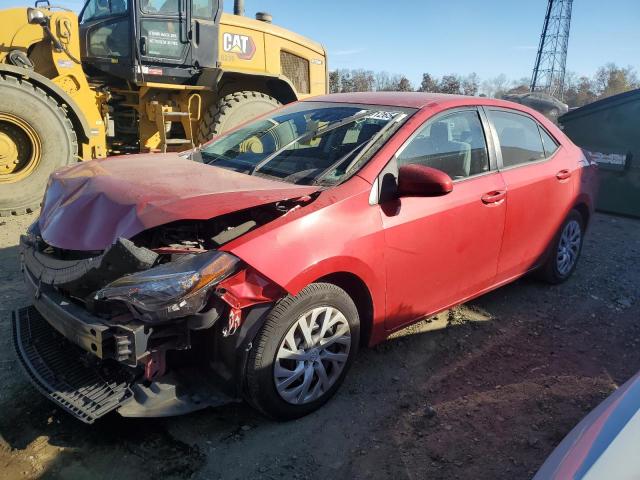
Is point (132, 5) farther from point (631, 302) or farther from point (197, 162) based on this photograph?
point (631, 302)

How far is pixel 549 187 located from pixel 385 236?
1959 mm

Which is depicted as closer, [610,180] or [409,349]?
[409,349]

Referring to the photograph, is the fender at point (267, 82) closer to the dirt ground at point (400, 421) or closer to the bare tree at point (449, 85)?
the dirt ground at point (400, 421)

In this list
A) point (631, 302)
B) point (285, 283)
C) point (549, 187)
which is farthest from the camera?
point (631, 302)

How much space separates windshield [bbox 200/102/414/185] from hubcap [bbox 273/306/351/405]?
31.5 inches

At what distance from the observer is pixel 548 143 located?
4406 millimetres

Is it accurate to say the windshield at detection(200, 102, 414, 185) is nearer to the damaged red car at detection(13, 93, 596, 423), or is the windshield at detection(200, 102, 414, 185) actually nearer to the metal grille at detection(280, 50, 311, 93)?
the damaged red car at detection(13, 93, 596, 423)

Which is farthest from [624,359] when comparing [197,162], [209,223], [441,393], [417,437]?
[197,162]

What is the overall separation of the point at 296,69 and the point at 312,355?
22.6 ft

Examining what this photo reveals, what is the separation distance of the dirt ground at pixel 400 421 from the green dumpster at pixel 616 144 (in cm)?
417

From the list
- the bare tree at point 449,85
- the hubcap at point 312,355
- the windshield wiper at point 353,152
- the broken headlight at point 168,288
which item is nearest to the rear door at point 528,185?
the windshield wiper at point 353,152

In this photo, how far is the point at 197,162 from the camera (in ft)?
12.0

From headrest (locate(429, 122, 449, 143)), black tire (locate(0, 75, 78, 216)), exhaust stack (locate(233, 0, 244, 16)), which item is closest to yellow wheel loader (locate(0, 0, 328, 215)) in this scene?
black tire (locate(0, 75, 78, 216))

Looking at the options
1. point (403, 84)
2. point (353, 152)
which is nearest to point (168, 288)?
point (353, 152)
